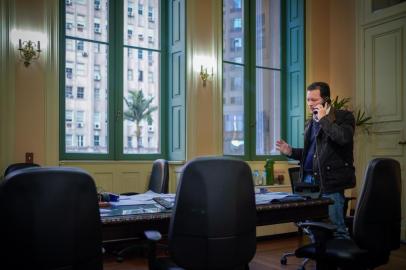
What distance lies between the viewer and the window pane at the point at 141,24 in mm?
5148

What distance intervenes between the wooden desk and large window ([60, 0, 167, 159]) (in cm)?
280

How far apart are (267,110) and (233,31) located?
3.94 feet

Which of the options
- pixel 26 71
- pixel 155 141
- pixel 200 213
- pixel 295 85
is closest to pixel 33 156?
pixel 26 71

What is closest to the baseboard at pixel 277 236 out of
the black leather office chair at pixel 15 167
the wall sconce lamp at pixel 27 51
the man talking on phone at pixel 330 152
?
the man talking on phone at pixel 330 152

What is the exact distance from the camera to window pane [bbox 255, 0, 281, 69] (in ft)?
19.6

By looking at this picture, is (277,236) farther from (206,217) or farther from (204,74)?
(206,217)

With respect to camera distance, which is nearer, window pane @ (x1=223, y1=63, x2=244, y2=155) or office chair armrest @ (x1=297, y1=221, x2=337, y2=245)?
office chair armrest @ (x1=297, y1=221, x2=337, y2=245)

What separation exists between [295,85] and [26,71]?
11.9 feet

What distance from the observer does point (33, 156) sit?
4168 millimetres

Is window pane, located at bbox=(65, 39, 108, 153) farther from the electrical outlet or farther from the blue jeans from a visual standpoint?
the blue jeans

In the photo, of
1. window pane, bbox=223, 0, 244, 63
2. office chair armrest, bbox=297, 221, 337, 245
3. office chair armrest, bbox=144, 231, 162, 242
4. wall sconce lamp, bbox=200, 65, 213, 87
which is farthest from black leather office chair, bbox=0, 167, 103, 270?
window pane, bbox=223, 0, 244, 63

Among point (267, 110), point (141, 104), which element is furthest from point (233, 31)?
point (141, 104)

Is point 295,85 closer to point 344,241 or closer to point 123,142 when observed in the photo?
point 123,142

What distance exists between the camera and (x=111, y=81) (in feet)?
16.3
